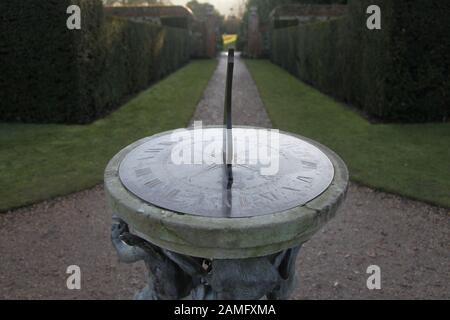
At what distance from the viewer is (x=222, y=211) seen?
248cm

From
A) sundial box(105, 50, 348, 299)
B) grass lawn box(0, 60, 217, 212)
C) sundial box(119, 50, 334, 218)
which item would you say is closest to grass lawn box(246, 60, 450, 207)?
grass lawn box(0, 60, 217, 212)

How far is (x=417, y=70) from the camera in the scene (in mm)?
10312

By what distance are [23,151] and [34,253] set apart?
172 inches

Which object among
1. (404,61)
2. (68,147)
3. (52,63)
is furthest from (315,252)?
(52,63)

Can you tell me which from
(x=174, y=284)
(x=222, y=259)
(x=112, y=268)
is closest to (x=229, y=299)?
(x=222, y=259)

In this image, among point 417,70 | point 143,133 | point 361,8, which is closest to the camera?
point 143,133

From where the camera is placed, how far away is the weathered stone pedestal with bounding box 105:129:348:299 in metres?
2.35

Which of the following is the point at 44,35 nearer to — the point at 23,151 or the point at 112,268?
the point at 23,151

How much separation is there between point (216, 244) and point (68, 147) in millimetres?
7255

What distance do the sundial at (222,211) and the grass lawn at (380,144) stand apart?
385 centimetres

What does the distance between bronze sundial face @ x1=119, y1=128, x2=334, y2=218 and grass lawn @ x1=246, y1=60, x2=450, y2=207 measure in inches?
146

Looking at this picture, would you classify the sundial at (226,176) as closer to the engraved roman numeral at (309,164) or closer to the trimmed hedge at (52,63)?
the engraved roman numeral at (309,164)

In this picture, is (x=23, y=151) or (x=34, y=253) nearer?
(x=34, y=253)

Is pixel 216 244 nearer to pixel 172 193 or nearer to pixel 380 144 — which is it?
pixel 172 193
